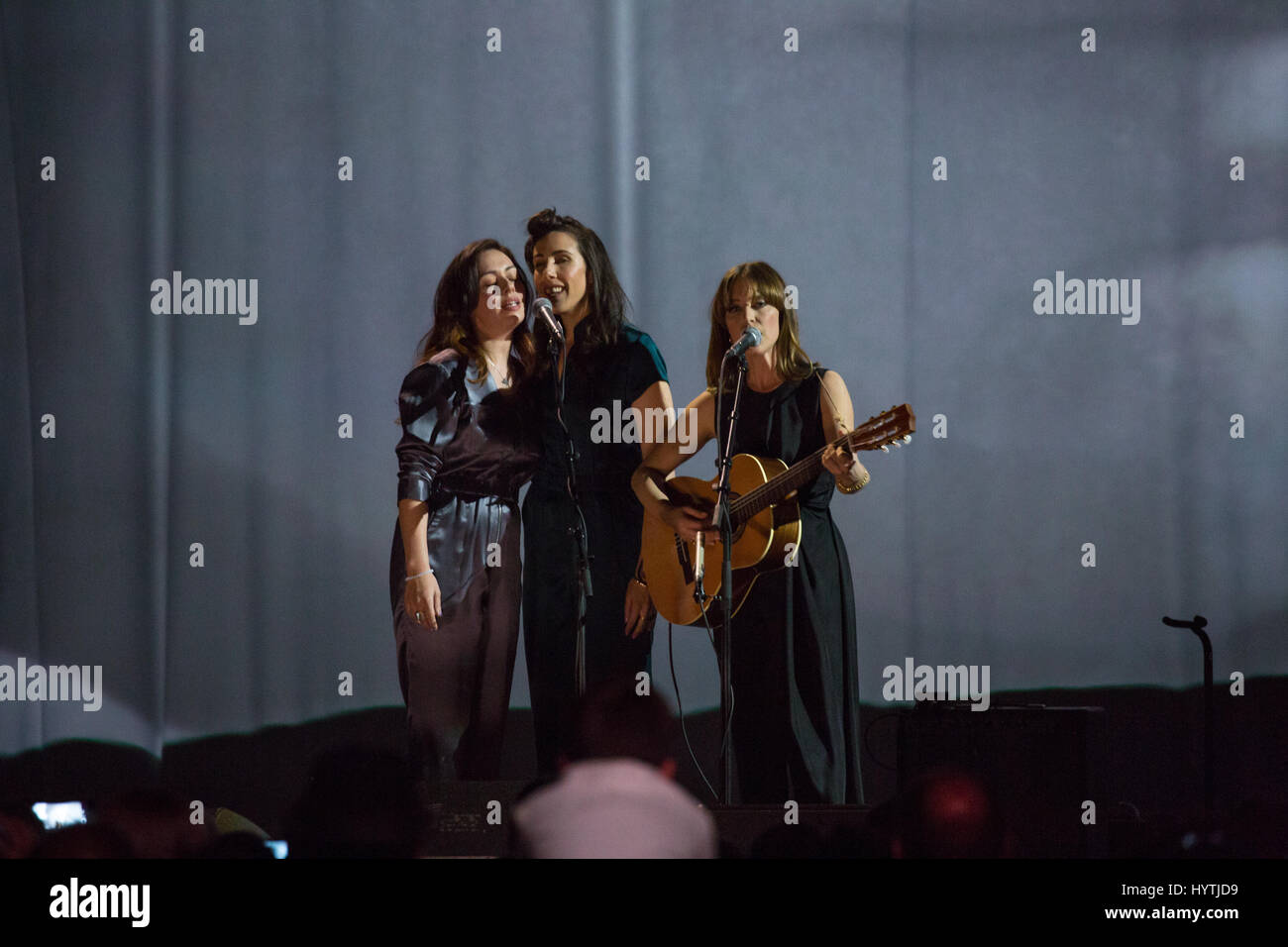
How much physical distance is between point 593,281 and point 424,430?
0.82 metres

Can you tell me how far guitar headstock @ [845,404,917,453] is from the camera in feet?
13.0

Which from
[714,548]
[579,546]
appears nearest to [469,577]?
[579,546]

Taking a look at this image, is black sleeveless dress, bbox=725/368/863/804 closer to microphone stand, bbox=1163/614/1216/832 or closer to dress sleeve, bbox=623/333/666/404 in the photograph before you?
dress sleeve, bbox=623/333/666/404

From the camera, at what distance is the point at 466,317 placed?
4.83m

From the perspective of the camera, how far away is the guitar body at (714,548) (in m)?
4.29

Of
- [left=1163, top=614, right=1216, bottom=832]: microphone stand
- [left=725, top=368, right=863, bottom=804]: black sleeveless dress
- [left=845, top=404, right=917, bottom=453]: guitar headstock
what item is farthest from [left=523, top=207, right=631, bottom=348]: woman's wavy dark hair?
[left=1163, top=614, right=1216, bottom=832]: microphone stand

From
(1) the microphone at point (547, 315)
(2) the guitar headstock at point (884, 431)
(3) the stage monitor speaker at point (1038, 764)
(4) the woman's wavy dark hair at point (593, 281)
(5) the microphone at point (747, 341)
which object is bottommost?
(3) the stage monitor speaker at point (1038, 764)

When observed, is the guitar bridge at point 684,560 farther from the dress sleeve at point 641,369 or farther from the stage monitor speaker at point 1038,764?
A: the stage monitor speaker at point 1038,764

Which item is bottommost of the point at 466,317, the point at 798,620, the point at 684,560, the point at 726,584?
the point at 798,620

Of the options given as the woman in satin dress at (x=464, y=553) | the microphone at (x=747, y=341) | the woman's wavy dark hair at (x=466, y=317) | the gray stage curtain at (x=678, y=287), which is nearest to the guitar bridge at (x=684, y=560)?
the gray stage curtain at (x=678, y=287)

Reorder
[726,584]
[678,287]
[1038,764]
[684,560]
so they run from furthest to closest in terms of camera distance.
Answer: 1. [678,287]
2. [684,560]
3. [726,584]
4. [1038,764]

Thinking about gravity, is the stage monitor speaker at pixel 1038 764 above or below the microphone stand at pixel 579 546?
below

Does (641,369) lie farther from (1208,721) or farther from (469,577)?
(1208,721)

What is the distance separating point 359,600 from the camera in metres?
5.02
